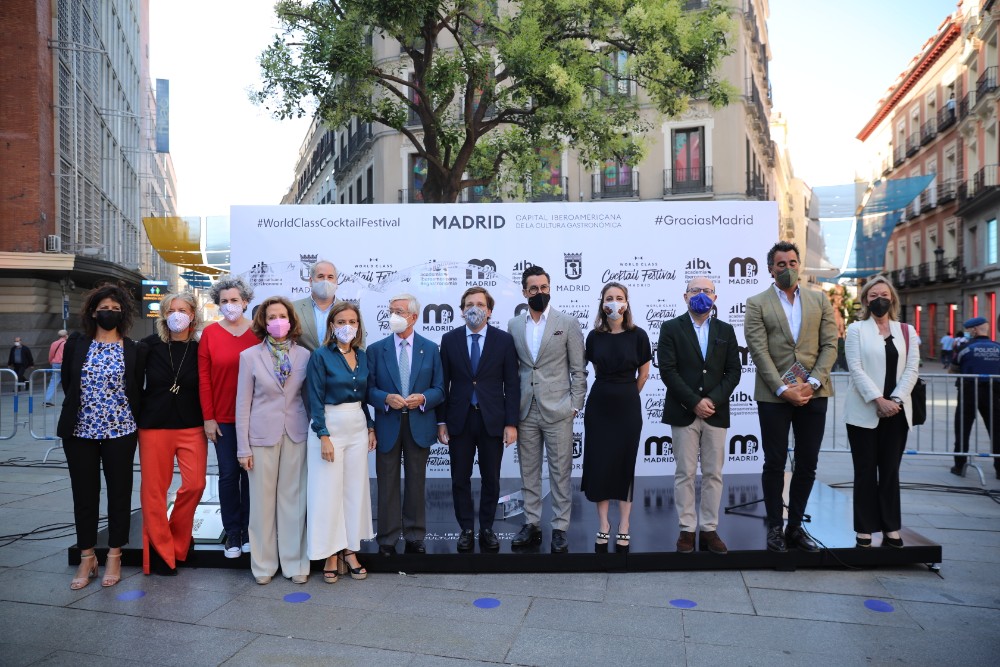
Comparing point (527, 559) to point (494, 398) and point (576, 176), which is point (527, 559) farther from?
point (576, 176)

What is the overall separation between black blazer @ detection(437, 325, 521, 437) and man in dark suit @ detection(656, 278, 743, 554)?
1.06m

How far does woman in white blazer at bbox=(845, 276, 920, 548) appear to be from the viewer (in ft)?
17.9

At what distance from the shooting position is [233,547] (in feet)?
18.1

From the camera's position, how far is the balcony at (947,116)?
3675 cm

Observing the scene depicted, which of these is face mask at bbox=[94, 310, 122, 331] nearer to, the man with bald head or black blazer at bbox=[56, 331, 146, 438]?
black blazer at bbox=[56, 331, 146, 438]

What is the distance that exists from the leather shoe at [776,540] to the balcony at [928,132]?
4041cm

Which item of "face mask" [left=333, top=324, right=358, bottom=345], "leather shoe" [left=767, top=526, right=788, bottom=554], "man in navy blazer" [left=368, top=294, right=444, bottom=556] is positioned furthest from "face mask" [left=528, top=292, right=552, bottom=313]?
"leather shoe" [left=767, top=526, right=788, bottom=554]

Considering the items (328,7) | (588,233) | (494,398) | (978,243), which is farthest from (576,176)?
(494,398)

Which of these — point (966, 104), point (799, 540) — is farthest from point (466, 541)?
point (966, 104)

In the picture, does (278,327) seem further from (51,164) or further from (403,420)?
(51,164)

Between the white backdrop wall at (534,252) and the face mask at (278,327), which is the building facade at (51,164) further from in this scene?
the face mask at (278,327)

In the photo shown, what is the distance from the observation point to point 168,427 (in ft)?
17.6

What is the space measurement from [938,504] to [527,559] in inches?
180

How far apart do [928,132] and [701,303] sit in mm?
41593
